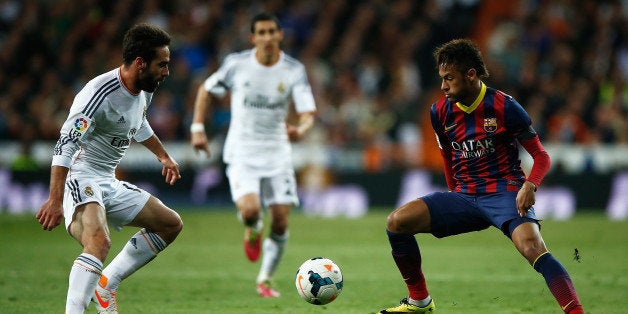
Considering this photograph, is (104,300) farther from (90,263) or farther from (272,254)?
(272,254)

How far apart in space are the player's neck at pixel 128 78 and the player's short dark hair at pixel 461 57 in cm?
218

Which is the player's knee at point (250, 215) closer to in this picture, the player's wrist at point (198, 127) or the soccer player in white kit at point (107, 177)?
the player's wrist at point (198, 127)

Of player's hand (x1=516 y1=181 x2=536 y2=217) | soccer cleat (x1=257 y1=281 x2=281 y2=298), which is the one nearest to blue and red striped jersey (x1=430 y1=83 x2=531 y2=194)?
player's hand (x1=516 y1=181 x2=536 y2=217)

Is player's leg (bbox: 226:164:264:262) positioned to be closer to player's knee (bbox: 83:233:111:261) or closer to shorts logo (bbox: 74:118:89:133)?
player's knee (bbox: 83:233:111:261)

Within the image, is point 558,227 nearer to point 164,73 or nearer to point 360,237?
point 360,237

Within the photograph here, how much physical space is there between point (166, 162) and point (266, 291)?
2102 millimetres

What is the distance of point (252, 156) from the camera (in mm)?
9859

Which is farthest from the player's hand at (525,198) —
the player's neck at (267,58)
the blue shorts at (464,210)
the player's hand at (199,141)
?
the player's neck at (267,58)

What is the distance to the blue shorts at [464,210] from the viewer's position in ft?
22.7

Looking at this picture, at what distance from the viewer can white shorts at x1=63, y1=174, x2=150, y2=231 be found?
674 centimetres

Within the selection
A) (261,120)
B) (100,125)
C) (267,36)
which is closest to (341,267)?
(261,120)

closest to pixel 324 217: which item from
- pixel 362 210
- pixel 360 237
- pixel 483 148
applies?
pixel 362 210

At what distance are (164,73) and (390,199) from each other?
41.2 feet

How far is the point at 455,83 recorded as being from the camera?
22.7 feet
